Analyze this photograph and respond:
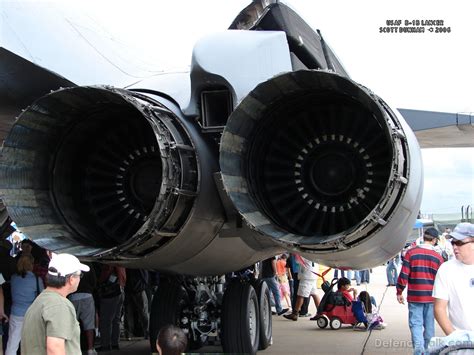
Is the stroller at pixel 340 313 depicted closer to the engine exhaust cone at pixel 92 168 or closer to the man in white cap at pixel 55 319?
the engine exhaust cone at pixel 92 168

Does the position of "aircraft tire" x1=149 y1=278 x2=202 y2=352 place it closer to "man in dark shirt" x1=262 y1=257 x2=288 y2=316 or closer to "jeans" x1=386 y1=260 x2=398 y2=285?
"man in dark shirt" x1=262 y1=257 x2=288 y2=316

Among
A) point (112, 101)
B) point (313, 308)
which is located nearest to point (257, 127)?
point (112, 101)

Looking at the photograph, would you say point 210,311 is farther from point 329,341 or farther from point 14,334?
point 329,341

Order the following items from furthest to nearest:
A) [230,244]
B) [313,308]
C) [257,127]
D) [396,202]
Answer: [313,308]
[230,244]
[257,127]
[396,202]

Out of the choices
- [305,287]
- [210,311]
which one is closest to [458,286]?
[210,311]

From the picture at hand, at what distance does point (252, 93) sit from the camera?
4.52 metres

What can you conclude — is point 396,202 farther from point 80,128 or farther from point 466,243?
point 80,128

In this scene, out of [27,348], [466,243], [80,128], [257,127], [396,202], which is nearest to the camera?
[27,348]

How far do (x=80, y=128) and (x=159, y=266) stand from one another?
4.21ft

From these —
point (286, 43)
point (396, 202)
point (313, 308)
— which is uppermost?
point (286, 43)

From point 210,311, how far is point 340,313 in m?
3.62

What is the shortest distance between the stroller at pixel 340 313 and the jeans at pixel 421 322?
3.21 meters

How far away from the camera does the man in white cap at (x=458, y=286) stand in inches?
155

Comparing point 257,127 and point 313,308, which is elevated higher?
point 257,127
